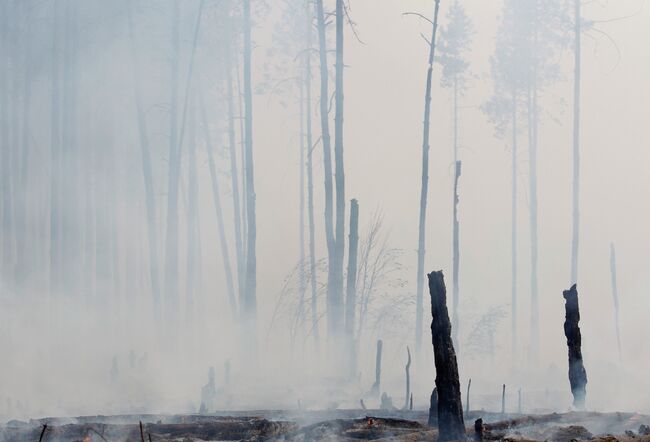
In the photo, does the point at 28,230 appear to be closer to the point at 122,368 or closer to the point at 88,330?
the point at 88,330

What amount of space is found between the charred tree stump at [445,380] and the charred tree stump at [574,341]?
15.4 feet

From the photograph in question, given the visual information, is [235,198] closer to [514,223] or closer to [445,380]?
[514,223]

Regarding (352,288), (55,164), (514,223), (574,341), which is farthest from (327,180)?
(514,223)

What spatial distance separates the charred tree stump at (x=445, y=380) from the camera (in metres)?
14.6

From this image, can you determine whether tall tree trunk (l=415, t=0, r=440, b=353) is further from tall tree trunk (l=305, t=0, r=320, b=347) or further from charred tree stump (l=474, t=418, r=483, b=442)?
charred tree stump (l=474, t=418, r=483, b=442)

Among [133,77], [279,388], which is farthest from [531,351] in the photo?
[133,77]

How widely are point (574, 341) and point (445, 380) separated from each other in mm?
5534

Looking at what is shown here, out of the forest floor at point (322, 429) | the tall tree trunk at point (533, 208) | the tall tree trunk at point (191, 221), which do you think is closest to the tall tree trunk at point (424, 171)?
the tall tree trunk at point (533, 208)

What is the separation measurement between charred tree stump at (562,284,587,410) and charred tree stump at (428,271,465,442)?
4.69 metres

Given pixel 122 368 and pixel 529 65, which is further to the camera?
pixel 529 65

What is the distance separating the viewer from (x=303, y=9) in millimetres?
45188

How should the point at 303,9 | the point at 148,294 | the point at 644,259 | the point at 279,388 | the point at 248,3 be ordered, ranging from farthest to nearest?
the point at 644,259 < the point at 148,294 < the point at 303,9 < the point at 248,3 < the point at 279,388

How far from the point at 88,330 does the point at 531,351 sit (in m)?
17.0

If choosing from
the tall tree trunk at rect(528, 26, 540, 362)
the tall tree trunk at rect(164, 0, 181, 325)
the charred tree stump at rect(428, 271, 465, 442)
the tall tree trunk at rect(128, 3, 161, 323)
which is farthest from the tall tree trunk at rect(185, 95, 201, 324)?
the charred tree stump at rect(428, 271, 465, 442)
